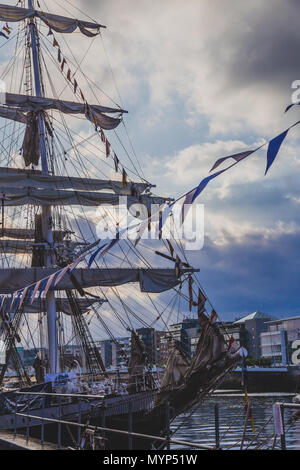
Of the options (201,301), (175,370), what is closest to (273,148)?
(201,301)

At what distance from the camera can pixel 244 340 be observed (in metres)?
131

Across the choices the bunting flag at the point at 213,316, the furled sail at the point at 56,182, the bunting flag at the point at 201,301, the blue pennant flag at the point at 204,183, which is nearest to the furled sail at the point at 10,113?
the furled sail at the point at 56,182

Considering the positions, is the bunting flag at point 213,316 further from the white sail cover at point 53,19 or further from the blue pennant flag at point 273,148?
the white sail cover at point 53,19

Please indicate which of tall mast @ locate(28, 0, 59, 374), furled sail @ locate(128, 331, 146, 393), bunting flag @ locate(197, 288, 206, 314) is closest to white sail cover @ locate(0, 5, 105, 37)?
tall mast @ locate(28, 0, 59, 374)

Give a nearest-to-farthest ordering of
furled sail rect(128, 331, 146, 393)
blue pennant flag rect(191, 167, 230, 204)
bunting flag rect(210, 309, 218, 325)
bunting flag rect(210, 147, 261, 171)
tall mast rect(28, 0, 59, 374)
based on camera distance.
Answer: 1. blue pennant flag rect(191, 167, 230, 204)
2. bunting flag rect(210, 147, 261, 171)
3. bunting flag rect(210, 309, 218, 325)
4. furled sail rect(128, 331, 146, 393)
5. tall mast rect(28, 0, 59, 374)

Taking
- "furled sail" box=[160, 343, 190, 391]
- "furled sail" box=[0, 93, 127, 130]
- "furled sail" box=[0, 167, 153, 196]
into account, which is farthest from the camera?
"furled sail" box=[0, 93, 127, 130]

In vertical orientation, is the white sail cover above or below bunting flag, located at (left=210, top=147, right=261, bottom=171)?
above

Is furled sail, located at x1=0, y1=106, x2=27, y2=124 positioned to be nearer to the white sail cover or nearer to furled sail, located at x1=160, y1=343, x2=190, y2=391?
the white sail cover

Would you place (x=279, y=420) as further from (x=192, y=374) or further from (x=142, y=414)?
(x=142, y=414)

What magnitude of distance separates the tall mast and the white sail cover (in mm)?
1702

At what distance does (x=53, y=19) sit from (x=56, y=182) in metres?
11.4

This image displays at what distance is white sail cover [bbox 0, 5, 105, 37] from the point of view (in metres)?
38.6

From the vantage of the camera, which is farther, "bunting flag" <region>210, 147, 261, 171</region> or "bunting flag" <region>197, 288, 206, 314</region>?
"bunting flag" <region>197, 288, 206, 314</region>
